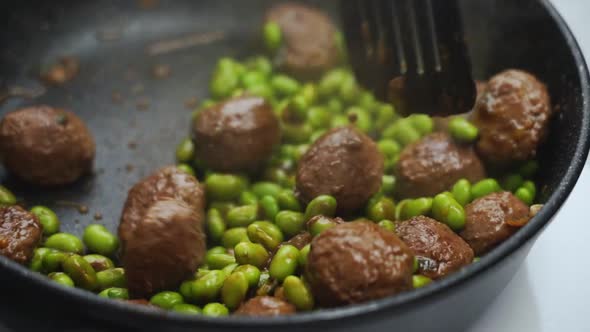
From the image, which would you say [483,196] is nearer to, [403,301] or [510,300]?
[510,300]

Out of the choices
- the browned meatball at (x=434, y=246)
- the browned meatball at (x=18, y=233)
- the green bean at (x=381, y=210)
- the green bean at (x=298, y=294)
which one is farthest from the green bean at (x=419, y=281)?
the browned meatball at (x=18, y=233)

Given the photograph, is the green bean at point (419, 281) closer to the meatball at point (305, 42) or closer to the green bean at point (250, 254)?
the green bean at point (250, 254)

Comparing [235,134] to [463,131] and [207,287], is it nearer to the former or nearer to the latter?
[207,287]

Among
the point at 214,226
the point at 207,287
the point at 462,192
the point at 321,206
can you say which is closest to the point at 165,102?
the point at 214,226

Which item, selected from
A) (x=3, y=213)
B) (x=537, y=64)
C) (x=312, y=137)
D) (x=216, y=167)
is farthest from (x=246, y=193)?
(x=537, y=64)

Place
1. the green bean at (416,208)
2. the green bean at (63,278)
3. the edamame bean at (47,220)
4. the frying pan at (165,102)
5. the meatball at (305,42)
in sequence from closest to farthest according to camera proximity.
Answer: the frying pan at (165,102)
the green bean at (63,278)
the green bean at (416,208)
the edamame bean at (47,220)
the meatball at (305,42)

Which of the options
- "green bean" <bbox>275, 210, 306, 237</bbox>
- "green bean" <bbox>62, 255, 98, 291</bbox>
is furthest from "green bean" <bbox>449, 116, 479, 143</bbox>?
"green bean" <bbox>62, 255, 98, 291</bbox>
